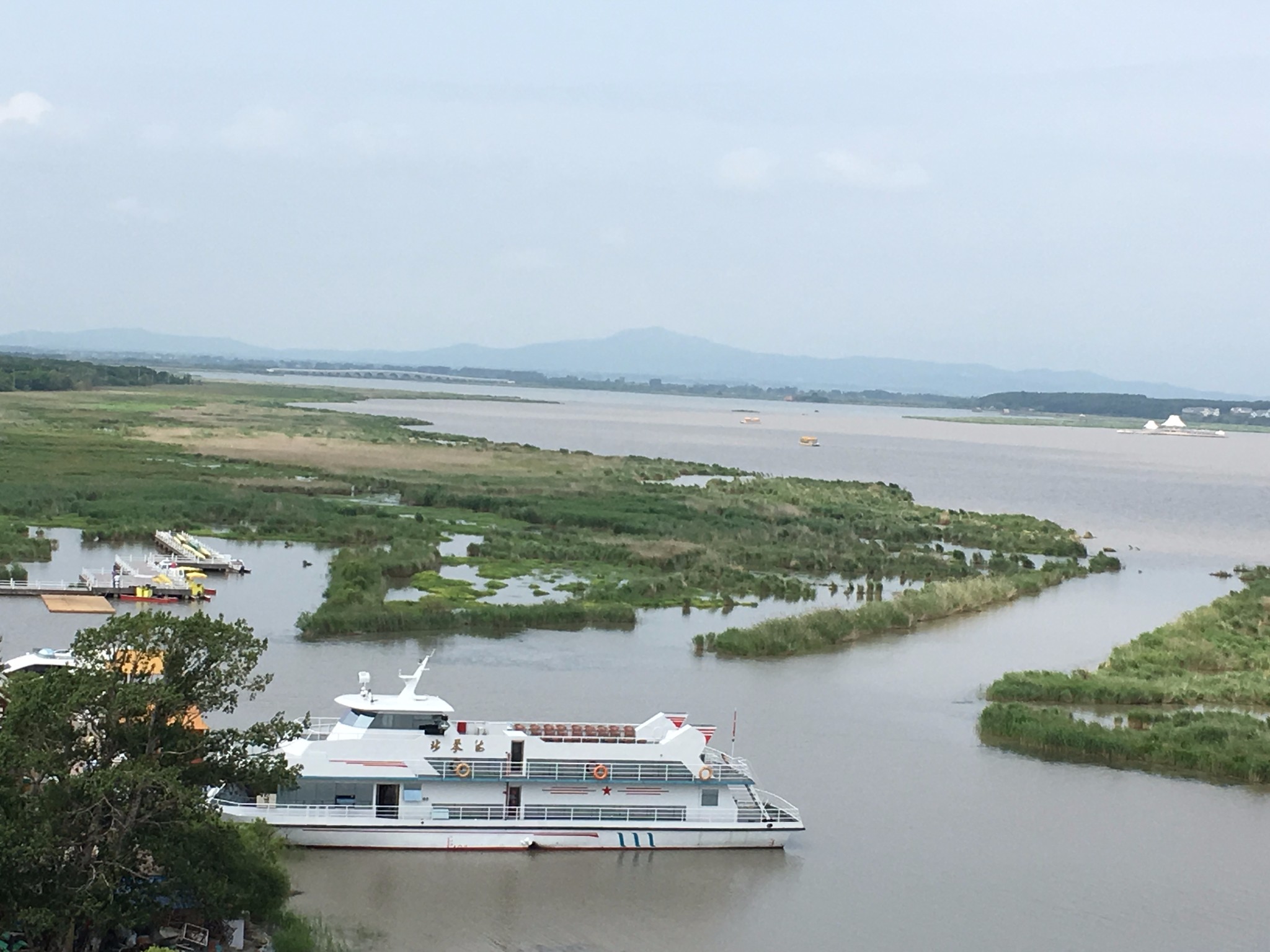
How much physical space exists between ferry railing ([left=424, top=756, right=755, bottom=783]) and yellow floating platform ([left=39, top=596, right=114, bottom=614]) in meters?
21.5

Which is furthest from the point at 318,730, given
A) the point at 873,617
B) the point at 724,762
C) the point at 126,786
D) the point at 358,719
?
the point at 873,617

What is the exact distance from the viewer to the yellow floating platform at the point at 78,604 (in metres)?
44.7

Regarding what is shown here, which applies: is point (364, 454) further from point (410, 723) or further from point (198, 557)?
point (410, 723)

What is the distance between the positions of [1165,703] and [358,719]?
2389 cm

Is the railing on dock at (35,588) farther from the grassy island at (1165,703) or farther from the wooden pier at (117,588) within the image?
the grassy island at (1165,703)

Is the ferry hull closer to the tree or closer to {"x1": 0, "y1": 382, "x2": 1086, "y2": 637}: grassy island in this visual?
the tree

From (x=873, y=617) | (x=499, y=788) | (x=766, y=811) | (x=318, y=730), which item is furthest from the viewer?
(x=873, y=617)

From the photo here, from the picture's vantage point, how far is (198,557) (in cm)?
5456

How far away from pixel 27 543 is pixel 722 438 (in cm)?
14231

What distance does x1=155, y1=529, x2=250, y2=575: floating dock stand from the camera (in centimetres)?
5403

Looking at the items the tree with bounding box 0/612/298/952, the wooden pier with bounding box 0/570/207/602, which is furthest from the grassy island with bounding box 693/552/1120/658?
the tree with bounding box 0/612/298/952

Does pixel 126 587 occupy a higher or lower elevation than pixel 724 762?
lower

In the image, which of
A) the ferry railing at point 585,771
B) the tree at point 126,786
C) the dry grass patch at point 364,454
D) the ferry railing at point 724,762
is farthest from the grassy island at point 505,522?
the tree at point 126,786

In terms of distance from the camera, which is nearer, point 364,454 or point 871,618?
point 871,618
